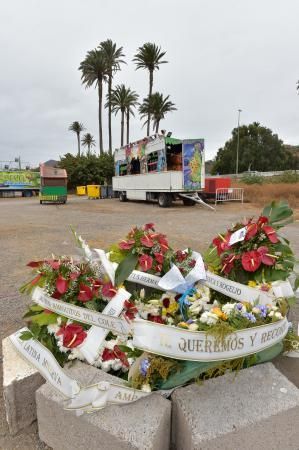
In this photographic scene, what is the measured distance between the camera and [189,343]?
1535 mm

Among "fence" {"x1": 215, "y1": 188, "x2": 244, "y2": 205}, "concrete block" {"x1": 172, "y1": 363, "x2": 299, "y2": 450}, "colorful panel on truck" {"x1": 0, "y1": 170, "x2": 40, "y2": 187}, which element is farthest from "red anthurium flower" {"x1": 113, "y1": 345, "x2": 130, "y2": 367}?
"colorful panel on truck" {"x1": 0, "y1": 170, "x2": 40, "y2": 187}

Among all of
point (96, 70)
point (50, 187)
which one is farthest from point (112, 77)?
point (50, 187)

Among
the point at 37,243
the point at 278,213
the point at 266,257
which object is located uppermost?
the point at 278,213

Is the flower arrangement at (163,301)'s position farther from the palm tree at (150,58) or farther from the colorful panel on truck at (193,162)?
the palm tree at (150,58)

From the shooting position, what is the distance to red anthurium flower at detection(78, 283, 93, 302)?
1916mm

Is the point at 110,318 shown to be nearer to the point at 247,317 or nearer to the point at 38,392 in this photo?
the point at 38,392

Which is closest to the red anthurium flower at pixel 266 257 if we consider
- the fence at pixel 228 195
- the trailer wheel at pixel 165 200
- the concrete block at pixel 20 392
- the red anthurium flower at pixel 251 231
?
the red anthurium flower at pixel 251 231

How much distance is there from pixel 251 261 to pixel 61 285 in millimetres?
1205

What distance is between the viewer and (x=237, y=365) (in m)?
1.69

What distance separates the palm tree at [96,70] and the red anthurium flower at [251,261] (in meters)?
38.4

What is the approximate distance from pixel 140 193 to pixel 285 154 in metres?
68.3

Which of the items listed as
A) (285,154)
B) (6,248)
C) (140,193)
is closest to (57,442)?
(6,248)

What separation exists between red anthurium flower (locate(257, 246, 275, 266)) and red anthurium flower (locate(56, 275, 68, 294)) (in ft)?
4.12

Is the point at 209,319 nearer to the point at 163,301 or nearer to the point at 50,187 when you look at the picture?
the point at 163,301
